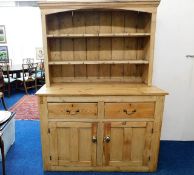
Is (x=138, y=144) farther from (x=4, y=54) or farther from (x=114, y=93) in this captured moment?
(x=4, y=54)

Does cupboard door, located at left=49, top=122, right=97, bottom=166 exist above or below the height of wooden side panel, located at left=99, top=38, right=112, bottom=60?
below

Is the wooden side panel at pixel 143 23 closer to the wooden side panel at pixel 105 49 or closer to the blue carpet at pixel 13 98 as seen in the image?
the wooden side panel at pixel 105 49

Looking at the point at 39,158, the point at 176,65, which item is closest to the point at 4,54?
the point at 39,158

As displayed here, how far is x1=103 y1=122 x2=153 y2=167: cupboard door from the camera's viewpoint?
1960mm

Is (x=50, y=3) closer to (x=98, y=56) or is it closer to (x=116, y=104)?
(x=98, y=56)

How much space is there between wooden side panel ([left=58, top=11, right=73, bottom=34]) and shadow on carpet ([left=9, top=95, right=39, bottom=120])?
193cm

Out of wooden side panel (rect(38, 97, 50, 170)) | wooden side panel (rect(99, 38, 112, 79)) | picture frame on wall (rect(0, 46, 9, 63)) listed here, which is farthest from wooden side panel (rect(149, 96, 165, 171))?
picture frame on wall (rect(0, 46, 9, 63))

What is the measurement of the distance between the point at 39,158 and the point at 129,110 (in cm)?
126

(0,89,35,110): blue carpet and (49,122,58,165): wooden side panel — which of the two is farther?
(0,89,35,110): blue carpet

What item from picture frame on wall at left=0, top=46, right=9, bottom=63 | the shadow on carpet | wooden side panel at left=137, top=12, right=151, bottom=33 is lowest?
the shadow on carpet

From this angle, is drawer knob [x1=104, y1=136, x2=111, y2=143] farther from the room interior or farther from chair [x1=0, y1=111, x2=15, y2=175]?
chair [x1=0, y1=111, x2=15, y2=175]

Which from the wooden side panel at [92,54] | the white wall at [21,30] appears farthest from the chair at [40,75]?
the wooden side panel at [92,54]

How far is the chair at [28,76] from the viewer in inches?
207

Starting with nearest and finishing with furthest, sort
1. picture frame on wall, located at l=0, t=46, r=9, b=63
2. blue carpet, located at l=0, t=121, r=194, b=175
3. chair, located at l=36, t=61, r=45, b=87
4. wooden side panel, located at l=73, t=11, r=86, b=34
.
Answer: blue carpet, located at l=0, t=121, r=194, b=175, wooden side panel, located at l=73, t=11, r=86, b=34, chair, located at l=36, t=61, r=45, b=87, picture frame on wall, located at l=0, t=46, r=9, b=63
